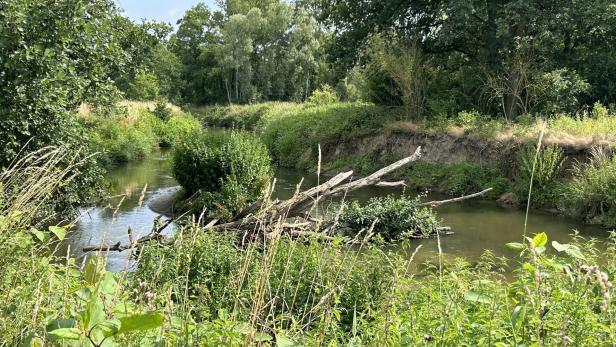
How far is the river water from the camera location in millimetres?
10273

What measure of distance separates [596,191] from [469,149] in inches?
218

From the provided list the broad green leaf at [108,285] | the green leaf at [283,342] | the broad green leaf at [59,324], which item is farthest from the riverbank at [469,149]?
the broad green leaf at [59,324]

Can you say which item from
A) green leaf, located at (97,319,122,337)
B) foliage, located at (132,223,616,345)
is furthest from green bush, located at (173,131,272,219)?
green leaf, located at (97,319,122,337)

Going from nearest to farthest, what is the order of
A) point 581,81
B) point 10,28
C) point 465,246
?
point 10,28 → point 465,246 → point 581,81

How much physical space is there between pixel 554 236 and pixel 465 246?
2.26m

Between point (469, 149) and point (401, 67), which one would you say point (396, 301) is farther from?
point (401, 67)

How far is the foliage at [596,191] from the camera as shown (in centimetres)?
1263

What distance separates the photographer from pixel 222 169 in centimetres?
1264

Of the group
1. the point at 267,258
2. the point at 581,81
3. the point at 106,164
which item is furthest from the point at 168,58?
the point at 267,258

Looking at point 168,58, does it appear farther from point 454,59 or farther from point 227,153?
point 227,153

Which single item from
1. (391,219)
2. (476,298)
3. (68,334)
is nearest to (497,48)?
(391,219)

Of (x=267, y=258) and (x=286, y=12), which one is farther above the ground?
(x=286, y=12)

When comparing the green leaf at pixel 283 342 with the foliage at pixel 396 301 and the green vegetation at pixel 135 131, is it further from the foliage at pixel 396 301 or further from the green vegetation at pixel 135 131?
the green vegetation at pixel 135 131

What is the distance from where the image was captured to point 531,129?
666 inches
